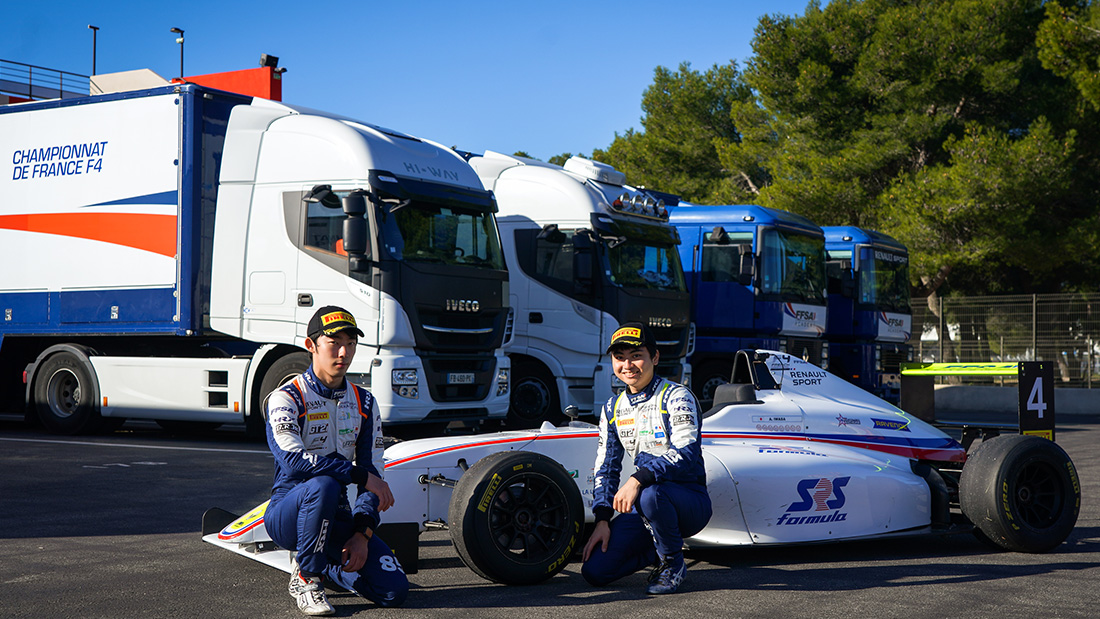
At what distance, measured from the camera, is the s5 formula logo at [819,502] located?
6.16 metres

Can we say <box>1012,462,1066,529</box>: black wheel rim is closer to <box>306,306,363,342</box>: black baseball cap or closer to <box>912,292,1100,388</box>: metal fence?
<box>306,306,363,342</box>: black baseball cap

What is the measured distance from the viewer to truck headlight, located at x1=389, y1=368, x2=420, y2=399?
1139 centimetres

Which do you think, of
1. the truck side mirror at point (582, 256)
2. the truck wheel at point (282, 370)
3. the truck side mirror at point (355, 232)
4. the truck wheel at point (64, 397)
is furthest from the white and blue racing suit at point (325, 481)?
the truck wheel at point (64, 397)

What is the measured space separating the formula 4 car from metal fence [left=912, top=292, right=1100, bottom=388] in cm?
1628

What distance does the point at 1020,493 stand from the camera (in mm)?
6617

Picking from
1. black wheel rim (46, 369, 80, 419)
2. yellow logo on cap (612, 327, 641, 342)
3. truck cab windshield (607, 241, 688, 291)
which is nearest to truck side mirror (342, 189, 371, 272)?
truck cab windshield (607, 241, 688, 291)

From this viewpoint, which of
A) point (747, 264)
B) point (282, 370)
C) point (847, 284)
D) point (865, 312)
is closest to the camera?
point (282, 370)

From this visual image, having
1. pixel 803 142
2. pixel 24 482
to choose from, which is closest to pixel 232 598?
pixel 24 482

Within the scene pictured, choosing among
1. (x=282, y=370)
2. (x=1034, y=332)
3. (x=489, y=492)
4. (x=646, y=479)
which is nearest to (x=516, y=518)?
(x=489, y=492)

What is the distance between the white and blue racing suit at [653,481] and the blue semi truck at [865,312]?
1487 centimetres

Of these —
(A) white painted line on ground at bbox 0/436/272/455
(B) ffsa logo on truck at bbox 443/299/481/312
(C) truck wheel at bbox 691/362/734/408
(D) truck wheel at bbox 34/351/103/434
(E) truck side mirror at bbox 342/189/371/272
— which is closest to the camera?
(E) truck side mirror at bbox 342/189/371/272

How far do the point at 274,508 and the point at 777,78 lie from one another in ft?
84.2

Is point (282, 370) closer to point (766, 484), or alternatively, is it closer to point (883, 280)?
point (766, 484)

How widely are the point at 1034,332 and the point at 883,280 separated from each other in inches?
151
